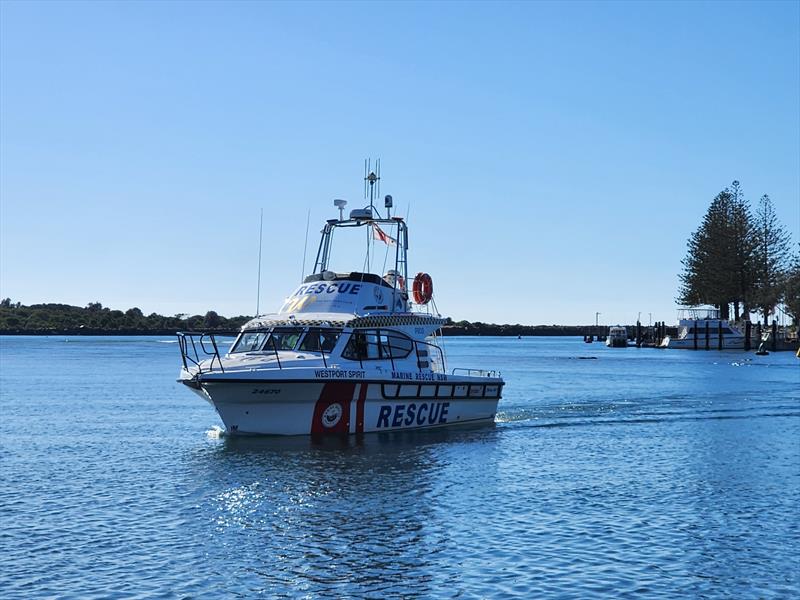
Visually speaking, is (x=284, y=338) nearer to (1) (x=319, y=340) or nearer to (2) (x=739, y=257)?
(1) (x=319, y=340)

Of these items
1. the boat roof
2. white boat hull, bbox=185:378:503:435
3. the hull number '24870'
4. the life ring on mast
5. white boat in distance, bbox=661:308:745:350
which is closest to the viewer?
white boat hull, bbox=185:378:503:435

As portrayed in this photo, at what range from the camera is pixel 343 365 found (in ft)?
88.6

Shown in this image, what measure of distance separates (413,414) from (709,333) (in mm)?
113607

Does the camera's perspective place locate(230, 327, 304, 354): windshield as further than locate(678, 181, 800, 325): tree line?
No

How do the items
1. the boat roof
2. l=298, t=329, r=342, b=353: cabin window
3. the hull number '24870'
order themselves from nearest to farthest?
l=298, t=329, r=342, b=353: cabin window < the boat roof < the hull number '24870'

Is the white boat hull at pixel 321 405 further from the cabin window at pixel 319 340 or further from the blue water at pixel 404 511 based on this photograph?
the cabin window at pixel 319 340

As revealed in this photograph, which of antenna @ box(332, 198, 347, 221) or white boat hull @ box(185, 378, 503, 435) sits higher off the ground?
antenna @ box(332, 198, 347, 221)

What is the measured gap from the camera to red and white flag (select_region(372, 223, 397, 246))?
1304 inches

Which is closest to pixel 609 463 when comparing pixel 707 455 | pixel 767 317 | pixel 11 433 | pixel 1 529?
pixel 707 455

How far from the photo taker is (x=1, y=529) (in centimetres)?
1686

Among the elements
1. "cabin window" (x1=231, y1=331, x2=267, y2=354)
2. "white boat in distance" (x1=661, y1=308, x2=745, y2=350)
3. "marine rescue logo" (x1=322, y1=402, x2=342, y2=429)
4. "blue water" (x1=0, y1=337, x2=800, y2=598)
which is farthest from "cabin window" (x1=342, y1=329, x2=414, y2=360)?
"white boat in distance" (x1=661, y1=308, x2=745, y2=350)

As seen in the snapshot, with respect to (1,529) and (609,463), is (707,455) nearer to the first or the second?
(609,463)

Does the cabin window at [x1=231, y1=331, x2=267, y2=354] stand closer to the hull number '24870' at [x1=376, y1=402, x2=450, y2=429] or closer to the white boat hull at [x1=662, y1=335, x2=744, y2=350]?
the hull number '24870' at [x1=376, y1=402, x2=450, y2=429]

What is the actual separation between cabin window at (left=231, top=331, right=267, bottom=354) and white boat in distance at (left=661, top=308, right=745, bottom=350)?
114420 millimetres
